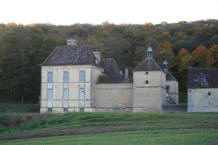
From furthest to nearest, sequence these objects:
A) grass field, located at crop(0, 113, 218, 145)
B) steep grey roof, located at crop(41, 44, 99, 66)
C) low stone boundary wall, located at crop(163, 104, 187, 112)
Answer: steep grey roof, located at crop(41, 44, 99, 66), low stone boundary wall, located at crop(163, 104, 187, 112), grass field, located at crop(0, 113, 218, 145)

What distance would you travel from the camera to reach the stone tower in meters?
46.5

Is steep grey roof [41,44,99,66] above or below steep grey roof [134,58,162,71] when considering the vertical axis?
above

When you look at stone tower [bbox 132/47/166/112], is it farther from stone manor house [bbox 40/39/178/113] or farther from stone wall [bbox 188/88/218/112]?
stone wall [bbox 188/88/218/112]

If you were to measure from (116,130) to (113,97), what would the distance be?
21.9 metres

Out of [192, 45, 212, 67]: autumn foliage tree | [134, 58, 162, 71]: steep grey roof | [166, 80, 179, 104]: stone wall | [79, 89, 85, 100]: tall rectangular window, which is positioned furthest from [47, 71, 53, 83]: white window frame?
[192, 45, 212, 67]: autumn foliage tree

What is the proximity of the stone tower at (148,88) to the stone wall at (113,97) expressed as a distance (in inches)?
62.0

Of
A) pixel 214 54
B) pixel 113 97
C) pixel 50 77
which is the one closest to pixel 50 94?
pixel 50 77

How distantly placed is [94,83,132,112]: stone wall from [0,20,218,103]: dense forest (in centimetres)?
1406

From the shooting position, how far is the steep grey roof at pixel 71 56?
5031 cm

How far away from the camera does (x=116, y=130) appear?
2741cm

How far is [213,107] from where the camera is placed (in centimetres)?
4288

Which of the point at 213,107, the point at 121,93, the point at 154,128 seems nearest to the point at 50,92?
the point at 121,93

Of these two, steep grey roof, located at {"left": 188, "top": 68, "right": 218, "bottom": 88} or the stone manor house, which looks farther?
the stone manor house

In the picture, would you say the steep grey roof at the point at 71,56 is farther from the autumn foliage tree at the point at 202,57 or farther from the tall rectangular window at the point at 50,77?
the autumn foliage tree at the point at 202,57
